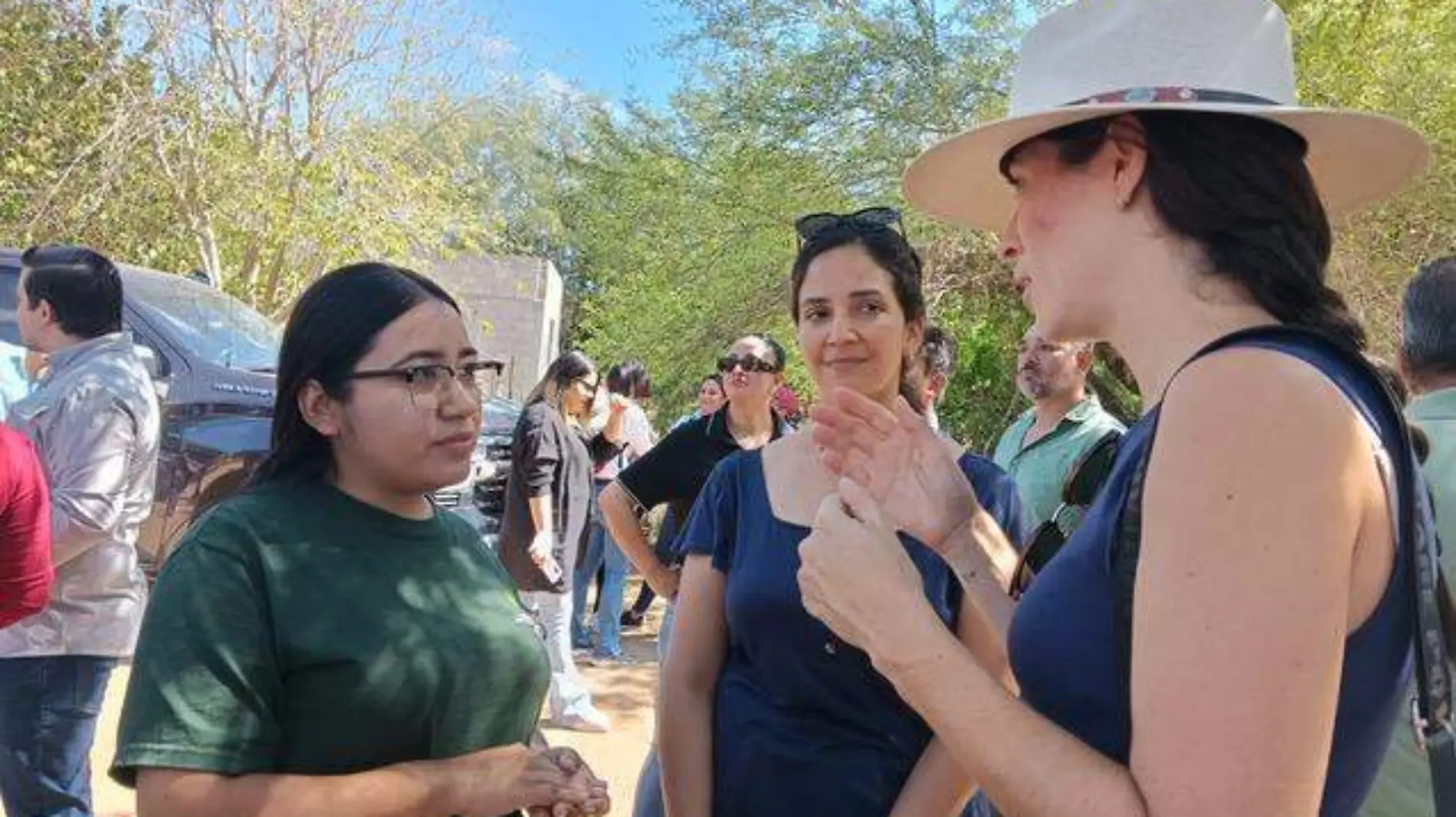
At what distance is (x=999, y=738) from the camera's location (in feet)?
3.83

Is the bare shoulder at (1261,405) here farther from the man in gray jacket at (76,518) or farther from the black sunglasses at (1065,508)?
the man in gray jacket at (76,518)

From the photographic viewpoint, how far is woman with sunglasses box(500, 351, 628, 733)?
19.5 ft

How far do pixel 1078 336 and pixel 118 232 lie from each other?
39.5 feet

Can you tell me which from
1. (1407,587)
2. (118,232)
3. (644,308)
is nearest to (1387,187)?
(1407,587)

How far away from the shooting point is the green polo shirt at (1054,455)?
4715 mm

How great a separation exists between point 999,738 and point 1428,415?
1802 mm

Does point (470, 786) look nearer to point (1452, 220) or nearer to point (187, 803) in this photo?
point (187, 803)

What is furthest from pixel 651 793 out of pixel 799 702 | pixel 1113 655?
pixel 1113 655

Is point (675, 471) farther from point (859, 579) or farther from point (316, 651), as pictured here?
point (859, 579)

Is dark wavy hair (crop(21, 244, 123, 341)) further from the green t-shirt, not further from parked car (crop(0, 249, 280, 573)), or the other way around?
parked car (crop(0, 249, 280, 573))

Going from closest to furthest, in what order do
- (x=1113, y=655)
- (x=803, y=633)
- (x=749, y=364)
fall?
(x=1113, y=655) < (x=803, y=633) < (x=749, y=364)

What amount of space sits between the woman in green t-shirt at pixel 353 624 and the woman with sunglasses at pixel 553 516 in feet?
12.4

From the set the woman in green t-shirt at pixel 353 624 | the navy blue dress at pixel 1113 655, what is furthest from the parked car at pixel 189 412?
the navy blue dress at pixel 1113 655

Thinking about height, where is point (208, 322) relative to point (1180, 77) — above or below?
below
